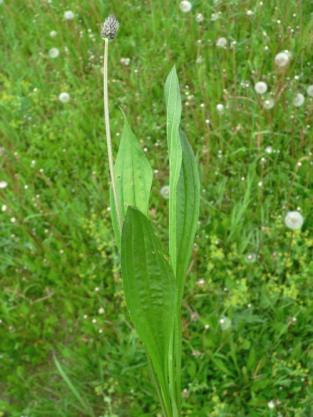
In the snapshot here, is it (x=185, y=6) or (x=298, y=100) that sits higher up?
(x=185, y=6)

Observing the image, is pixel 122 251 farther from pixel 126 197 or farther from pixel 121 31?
pixel 121 31

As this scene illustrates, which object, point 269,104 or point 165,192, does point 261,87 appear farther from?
point 165,192

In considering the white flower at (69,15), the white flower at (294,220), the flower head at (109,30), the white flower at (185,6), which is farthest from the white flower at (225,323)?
the white flower at (69,15)

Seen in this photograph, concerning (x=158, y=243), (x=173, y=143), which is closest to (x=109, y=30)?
(x=173, y=143)

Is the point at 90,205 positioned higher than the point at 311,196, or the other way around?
the point at 90,205

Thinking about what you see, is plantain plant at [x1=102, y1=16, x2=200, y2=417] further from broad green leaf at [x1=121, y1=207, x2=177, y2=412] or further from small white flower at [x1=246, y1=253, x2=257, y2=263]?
small white flower at [x1=246, y1=253, x2=257, y2=263]

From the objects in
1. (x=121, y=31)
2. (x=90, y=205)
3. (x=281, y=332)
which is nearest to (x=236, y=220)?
(x=281, y=332)

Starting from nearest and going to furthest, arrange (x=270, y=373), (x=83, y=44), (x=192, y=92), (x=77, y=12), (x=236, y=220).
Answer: (x=270, y=373)
(x=236, y=220)
(x=192, y=92)
(x=83, y=44)
(x=77, y=12)
